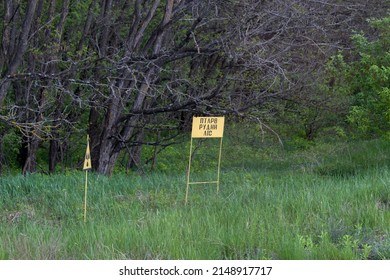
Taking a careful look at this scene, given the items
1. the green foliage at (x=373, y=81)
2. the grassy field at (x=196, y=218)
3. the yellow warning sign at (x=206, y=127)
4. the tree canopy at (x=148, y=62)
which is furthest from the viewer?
the tree canopy at (x=148, y=62)

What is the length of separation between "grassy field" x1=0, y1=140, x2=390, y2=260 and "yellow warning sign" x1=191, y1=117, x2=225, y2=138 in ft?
3.15

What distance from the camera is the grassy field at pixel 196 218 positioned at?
7751 mm

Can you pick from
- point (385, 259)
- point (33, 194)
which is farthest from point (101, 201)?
point (385, 259)

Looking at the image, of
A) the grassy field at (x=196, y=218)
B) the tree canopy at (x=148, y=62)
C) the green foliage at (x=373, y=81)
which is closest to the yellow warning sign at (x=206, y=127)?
the grassy field at (x=196, y=218)

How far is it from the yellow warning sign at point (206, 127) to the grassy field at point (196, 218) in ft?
3.15

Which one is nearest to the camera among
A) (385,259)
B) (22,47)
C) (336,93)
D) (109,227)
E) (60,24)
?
(385,259)

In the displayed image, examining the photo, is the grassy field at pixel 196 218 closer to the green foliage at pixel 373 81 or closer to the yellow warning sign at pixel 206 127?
the yellow warning sign at pixel 206 127

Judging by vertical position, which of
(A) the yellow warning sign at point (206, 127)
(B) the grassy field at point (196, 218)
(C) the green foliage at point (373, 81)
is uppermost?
(C) the green foliage at point (373, 81)

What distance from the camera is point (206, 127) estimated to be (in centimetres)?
1174

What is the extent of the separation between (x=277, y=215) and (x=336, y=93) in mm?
14768

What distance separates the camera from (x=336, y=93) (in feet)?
77.3

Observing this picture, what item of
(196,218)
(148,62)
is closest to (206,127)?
(196,218)

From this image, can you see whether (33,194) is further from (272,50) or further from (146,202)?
(272,50)

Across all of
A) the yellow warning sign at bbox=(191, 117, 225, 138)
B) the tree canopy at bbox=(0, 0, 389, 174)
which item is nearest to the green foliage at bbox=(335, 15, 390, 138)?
the tree canopy at bbox=(0, 0, 389, 174)
